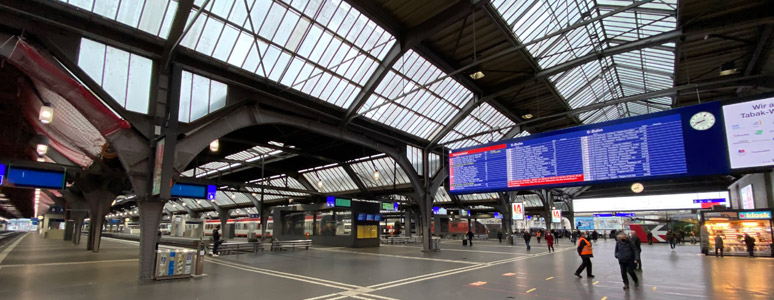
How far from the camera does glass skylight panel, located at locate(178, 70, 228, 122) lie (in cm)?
1473

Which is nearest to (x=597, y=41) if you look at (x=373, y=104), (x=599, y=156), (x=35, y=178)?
(x=599, y=156)

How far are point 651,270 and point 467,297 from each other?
10579 millimetres

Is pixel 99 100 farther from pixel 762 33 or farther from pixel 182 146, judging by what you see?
pixel 762 33

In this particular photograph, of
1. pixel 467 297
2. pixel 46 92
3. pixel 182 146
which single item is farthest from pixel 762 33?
pixel 46 92

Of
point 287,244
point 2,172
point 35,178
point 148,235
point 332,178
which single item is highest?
point 332,178

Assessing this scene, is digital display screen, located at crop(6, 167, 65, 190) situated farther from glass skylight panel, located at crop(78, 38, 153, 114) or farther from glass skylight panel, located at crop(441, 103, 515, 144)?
glass skylight panel, located at crop(441, 103, 515, 144)

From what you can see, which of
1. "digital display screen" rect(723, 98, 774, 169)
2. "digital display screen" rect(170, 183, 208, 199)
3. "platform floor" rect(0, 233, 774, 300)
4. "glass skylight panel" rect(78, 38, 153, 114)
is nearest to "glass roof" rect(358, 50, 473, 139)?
"platform floor" rect(0, 233, 774, 300)

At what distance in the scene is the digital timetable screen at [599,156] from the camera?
41.7 feet

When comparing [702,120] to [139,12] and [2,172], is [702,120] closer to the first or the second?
[139,12]

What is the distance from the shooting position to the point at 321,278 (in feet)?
42.2

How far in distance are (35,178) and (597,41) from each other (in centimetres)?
2618

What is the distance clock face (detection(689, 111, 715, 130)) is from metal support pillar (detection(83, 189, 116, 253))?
32891 millimetres

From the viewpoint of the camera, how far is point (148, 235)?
1275 centimetres

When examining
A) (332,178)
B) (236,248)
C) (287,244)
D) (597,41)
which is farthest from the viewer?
(332,178)
